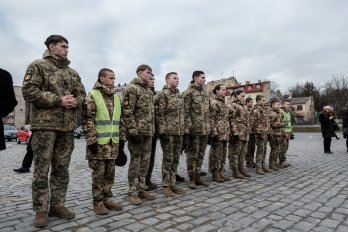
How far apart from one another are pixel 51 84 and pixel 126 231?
2.10m

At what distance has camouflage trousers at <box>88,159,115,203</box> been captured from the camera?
4344 millimetres

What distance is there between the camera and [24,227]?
146 inches

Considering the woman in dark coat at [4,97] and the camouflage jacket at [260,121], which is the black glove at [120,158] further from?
the camouflage jacket at [260,121]

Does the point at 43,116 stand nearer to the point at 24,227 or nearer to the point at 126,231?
the point at 24,227

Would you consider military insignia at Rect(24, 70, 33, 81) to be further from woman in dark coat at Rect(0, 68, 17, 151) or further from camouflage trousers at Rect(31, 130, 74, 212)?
camouflage trousers at Rect(31, 130, 74, 212)

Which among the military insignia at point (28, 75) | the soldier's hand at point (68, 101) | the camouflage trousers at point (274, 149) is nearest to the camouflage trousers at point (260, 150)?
the camouflage trousers at point (274, 149)

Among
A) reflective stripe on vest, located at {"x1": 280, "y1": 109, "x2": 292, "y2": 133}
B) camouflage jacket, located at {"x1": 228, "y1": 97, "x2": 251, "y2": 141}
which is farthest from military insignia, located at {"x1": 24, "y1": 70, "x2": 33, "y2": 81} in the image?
reflective stripe on vest, located at {"x1": 280, "y1": 109, "x2": 292, "y2": 133}

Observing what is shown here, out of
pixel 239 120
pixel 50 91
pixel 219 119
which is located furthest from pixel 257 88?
pixel 50 91

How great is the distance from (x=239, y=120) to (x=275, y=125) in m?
1.81

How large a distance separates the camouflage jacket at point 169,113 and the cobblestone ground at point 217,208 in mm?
1170

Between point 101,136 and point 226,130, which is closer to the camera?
point 101,136

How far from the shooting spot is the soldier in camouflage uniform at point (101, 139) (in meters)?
4.29

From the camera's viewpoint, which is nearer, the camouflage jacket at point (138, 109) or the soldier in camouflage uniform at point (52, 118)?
the soldier in camouflage uniform at point (52, 118)

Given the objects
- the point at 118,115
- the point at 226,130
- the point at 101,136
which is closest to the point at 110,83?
the point at 118,115
